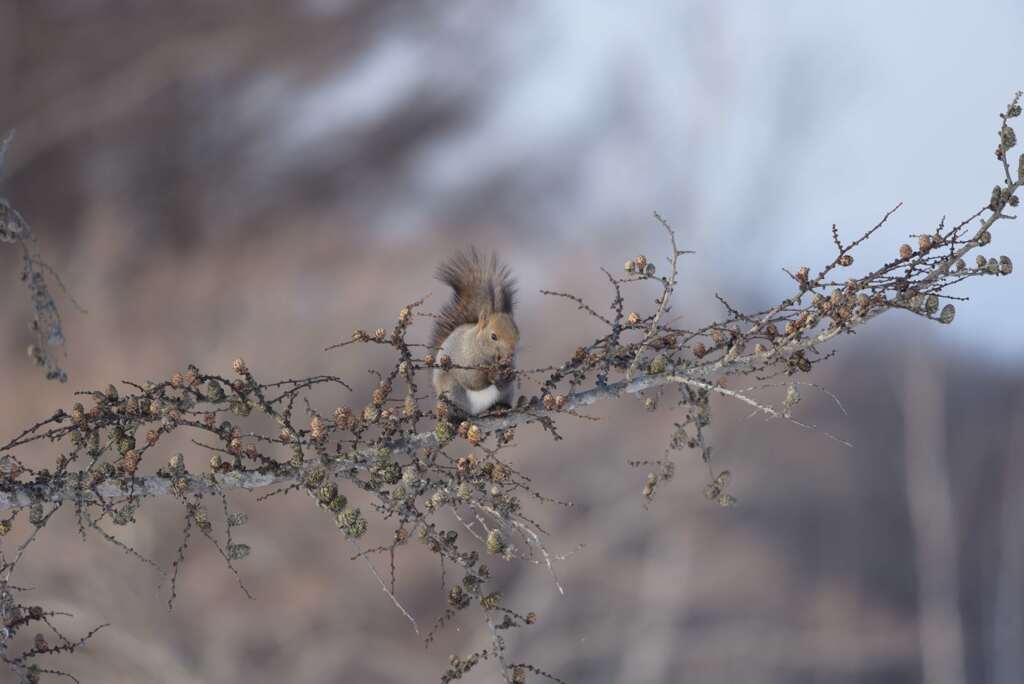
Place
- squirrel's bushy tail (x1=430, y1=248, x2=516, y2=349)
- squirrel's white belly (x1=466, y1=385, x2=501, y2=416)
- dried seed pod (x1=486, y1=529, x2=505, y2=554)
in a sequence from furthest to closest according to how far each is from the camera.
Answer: squirrel's bushy tail (x1=430, y1=248, x2=516, y2=349), squirrel's white belly (x1=466, y1=385, x2=501, y2=416), dried seed pod (x1=486, y1=529, x2=505, y2=554)

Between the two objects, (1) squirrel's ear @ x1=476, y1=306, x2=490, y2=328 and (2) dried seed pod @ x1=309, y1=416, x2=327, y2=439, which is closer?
(2) dried seed pod @ x1=309, y1=416, x2=327, y2=439

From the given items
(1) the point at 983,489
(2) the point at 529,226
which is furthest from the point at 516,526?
(1) the point at 983,489

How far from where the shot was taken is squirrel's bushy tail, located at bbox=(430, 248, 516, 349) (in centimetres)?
254

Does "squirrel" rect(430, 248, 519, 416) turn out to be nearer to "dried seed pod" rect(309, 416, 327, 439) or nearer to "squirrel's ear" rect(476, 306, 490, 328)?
"squirrel's ear" rect(476, 306, 490, 328)

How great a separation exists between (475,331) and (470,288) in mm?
142

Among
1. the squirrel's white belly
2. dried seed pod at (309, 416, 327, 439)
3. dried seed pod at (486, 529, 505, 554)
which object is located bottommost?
dried seed pod at (486, 529, 505, 554)

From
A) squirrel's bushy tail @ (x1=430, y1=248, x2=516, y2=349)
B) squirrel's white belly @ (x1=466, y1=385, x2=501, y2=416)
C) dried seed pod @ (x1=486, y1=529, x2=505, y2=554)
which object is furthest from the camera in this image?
squirrel's bushy tail @ (x1=430, y1=248, x2=516, y2=349)

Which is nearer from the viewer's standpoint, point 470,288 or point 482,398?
point 482,398

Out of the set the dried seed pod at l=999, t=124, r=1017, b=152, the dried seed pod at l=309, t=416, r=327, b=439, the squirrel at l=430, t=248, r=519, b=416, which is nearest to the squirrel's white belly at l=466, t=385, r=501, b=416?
the squirrel at l=430, t=248, r=519, b=416

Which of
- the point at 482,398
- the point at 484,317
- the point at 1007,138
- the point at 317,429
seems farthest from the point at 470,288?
the point at 1007,138

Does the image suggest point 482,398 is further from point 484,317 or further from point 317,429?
point 317,429

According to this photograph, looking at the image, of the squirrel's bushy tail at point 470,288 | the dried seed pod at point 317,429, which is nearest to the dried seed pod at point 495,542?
the dried seed pod at point 317,429

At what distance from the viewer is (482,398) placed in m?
2.43

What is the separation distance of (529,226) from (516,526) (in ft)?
22.8
